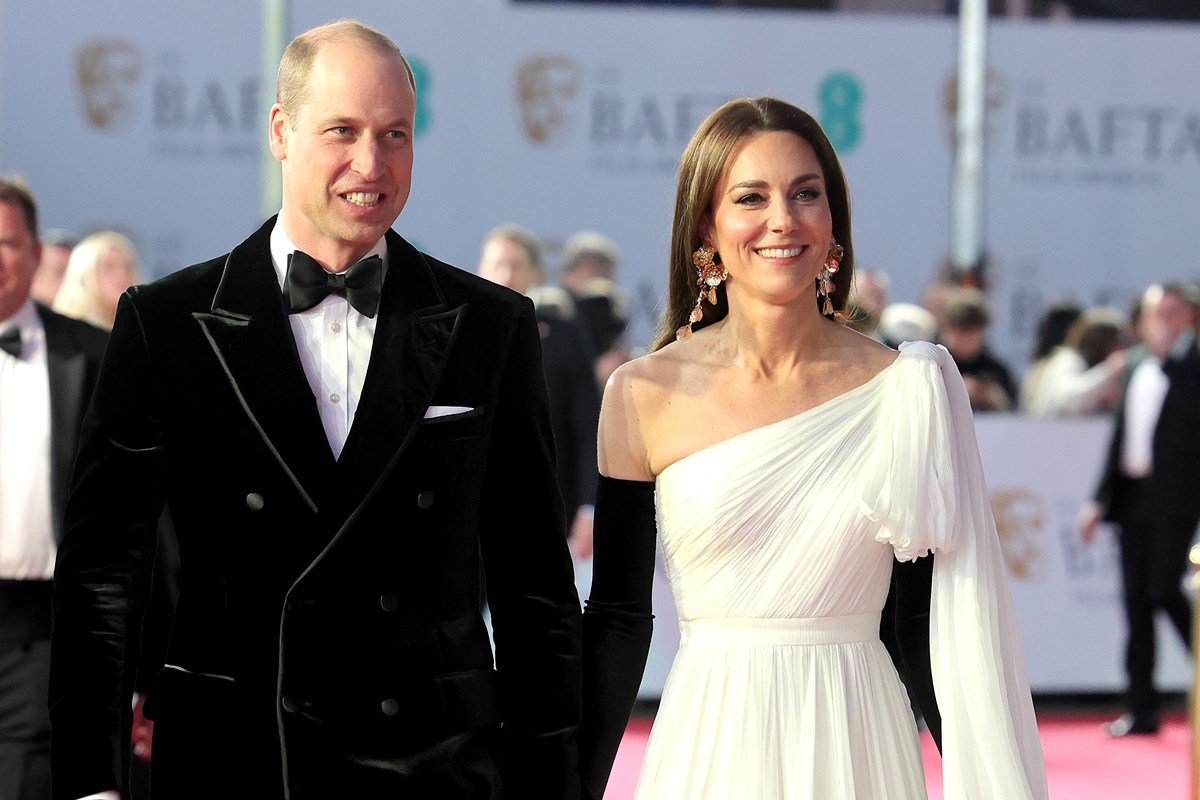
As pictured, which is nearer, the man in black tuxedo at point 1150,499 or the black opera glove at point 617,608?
the black opera glove at point 617,608

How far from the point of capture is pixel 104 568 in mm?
2527

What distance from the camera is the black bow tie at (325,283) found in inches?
100.0

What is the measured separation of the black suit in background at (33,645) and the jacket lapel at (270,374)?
1511 millimetres

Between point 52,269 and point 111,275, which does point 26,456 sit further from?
point 52,269

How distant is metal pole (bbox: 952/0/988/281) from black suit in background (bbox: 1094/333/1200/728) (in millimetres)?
2921

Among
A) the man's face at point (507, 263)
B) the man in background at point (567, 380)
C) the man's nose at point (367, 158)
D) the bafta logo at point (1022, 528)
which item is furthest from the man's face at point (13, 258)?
the bafta logo at point (1022, 528)

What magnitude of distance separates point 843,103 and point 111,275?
22.5 feet

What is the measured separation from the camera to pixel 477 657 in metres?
2.59

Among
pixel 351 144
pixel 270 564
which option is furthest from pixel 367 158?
pixel 270 564

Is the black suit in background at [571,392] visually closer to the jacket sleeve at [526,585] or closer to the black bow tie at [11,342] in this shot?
the black bow tie at [11,342]

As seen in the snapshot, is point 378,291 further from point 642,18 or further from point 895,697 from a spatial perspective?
point 642,18

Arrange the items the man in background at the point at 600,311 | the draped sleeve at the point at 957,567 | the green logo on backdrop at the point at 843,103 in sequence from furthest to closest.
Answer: the green logo on backdrop at the point at 843,103 → the man in background at the point at 600,311 → the draped sleeve at the point at 957,567

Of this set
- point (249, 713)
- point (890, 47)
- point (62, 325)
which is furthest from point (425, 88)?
point (249, 713)

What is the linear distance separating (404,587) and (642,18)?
366 inches
